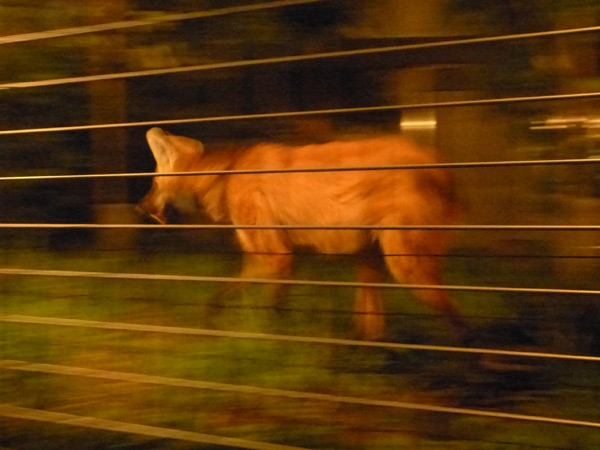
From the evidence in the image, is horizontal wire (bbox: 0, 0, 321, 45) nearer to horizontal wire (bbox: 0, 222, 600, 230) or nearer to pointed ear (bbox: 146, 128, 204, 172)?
pointed ear (bbox: 146, 128, 204, 172)

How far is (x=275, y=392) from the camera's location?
3.54 metres

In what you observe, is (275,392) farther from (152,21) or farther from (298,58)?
(152,21)

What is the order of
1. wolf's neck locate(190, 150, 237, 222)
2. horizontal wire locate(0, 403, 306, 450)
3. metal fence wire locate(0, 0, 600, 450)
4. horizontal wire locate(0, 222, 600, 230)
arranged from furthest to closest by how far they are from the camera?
wolf's neck locate(190, 150, 237, 222), horizontal wire locate(0, 403, 306, 450), metal fence wire locate(0, 0, 600, 450), horizontal wire locate(0, 222, 600, 230)

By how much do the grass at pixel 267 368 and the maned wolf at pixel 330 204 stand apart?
9 cm

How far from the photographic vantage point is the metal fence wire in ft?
10.8

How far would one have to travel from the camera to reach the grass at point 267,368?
11.0 feet

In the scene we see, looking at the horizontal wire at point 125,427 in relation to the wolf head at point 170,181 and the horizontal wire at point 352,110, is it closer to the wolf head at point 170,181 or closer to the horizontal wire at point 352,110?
→ the wolf head at point 170,181

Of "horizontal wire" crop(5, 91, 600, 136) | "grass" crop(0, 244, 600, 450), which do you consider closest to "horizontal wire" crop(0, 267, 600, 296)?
"grass" crop(0, 244, 600, 450)

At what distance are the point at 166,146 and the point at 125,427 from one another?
125cm

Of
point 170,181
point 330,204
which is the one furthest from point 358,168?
point 170,181

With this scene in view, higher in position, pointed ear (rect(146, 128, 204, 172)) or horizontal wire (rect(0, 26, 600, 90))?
horizontal wire (rect(0, 26, 600, 90))

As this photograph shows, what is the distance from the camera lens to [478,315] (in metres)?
3.59

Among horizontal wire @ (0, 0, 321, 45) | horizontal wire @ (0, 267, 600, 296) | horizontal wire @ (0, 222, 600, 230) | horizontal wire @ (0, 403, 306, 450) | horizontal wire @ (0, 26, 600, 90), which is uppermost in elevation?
horizontal wire @ (0, 0, 321, 45)

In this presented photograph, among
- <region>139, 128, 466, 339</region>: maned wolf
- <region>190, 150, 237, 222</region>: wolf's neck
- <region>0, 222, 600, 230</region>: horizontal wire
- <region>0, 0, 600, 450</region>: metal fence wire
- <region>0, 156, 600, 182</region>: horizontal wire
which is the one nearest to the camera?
<region>0, 156, 600, 182</region>: horizontal wire
